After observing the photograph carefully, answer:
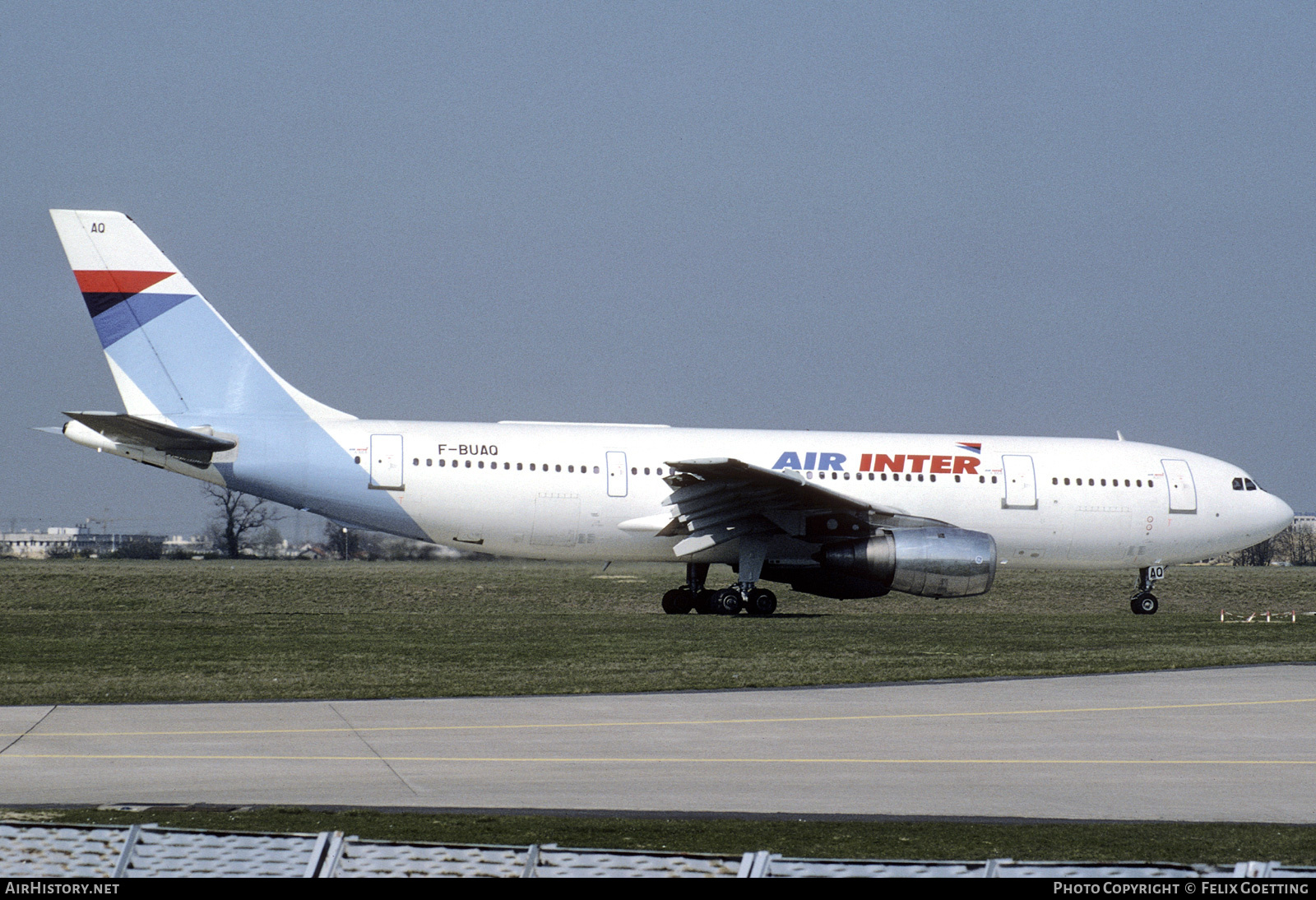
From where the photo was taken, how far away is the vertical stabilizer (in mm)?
24344

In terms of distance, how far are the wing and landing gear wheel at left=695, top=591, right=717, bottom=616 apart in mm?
1439

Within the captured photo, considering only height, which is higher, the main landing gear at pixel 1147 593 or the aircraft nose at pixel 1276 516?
the aircraft nose at pixel 1276 516

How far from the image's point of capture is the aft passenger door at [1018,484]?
27.5 meters

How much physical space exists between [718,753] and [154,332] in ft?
58.4

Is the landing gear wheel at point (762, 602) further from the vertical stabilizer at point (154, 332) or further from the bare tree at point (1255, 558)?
the bare tree at point (1255, 558)

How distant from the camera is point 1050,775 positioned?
30.9 ft

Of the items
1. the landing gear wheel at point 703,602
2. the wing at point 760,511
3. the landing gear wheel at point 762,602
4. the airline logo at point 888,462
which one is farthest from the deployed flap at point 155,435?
the airline logo at point 888,462

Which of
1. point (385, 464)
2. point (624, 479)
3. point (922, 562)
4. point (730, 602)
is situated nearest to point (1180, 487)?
point (922, 562)

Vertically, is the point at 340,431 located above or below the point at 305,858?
above

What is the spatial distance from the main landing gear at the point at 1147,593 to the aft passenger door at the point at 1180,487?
1455 millimetres

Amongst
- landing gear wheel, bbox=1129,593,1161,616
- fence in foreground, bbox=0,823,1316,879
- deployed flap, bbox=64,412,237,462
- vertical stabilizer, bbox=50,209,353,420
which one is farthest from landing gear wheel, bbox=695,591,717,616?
fence in foreground, bbox=0,823,1316,879

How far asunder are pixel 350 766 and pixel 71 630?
46.2ft
